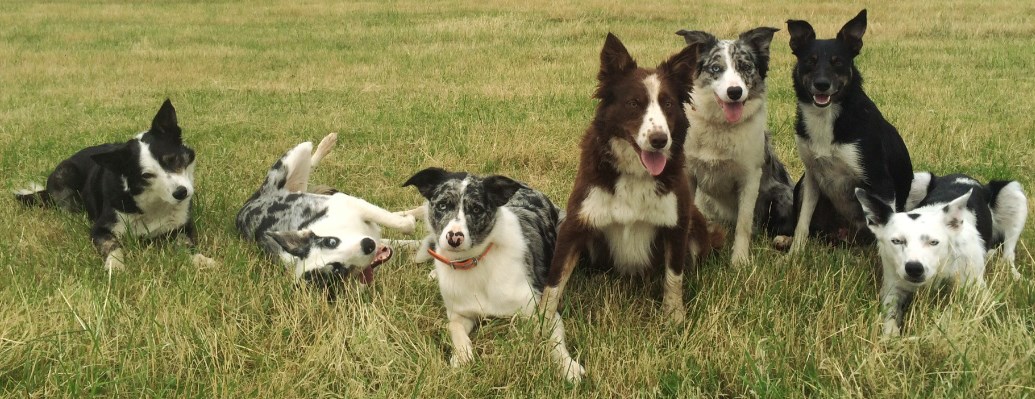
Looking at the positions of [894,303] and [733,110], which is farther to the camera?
[733,110]

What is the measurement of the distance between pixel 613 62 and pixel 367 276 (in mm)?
2003

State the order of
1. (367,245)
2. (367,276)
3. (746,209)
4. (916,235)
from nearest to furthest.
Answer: (916,235) < (367,245) < (367,276) < (746,209)

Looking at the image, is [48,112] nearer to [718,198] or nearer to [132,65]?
[132,65]

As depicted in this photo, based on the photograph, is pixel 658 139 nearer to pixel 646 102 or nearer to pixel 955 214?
pixel 646 102

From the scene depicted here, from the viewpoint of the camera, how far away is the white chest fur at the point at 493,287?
4.32 m

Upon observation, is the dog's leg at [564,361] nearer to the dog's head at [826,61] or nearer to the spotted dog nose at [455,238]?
the spotted dog nose at [455,238]

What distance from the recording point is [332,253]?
15.6 ft

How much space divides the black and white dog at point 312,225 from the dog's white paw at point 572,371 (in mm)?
1507

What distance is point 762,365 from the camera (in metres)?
3.70

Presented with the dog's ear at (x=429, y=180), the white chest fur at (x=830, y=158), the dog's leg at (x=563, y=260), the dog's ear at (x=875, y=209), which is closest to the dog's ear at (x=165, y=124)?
the dog's ear at (x=429, y=180)

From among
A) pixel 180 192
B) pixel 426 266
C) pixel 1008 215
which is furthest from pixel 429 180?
pixel 1008 215

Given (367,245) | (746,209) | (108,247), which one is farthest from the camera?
(746,209)

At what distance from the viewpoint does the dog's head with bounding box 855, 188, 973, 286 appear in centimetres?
405

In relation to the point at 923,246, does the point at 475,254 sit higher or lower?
lower
